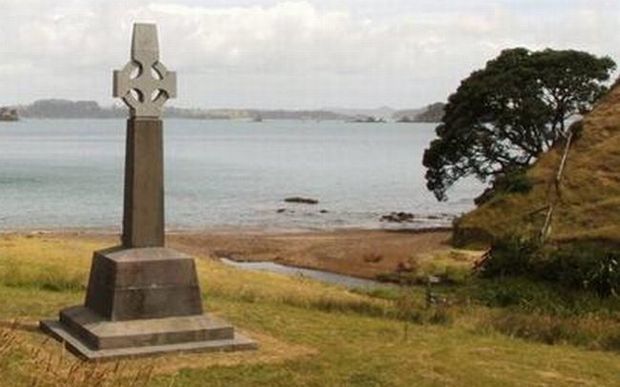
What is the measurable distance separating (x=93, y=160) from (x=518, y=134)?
9889 centimetres

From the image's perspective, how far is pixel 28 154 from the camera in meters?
156

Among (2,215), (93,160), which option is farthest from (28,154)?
(2,215)

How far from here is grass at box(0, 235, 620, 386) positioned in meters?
10.2

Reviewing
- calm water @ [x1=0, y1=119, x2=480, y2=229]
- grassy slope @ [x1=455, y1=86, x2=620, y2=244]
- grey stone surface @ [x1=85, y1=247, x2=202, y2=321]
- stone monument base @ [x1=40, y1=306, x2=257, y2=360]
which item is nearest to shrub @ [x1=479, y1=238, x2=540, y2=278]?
grassy slope @ [x1=455, y1=86, x2=620, y2=244]

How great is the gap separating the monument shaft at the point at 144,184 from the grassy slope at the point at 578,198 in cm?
2736

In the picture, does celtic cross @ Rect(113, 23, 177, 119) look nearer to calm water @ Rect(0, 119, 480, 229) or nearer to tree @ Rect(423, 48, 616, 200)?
tree @ Rect(423, 48, 616, 200)

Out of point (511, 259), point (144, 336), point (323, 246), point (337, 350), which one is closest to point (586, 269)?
point (511, 259)

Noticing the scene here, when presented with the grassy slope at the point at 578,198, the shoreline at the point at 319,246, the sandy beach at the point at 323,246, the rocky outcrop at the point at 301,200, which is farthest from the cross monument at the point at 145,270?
the rocky outcrop at the point at 301,200

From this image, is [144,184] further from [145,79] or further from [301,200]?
[301,200]

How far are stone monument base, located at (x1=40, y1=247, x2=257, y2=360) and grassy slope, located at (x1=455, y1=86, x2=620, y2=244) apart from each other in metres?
27.1

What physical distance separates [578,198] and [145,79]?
33.8 metres

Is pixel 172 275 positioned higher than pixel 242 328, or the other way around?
pixel 172 275

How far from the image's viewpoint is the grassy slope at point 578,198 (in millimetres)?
39281

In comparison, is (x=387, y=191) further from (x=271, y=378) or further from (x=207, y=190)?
(x=271, y=378)
